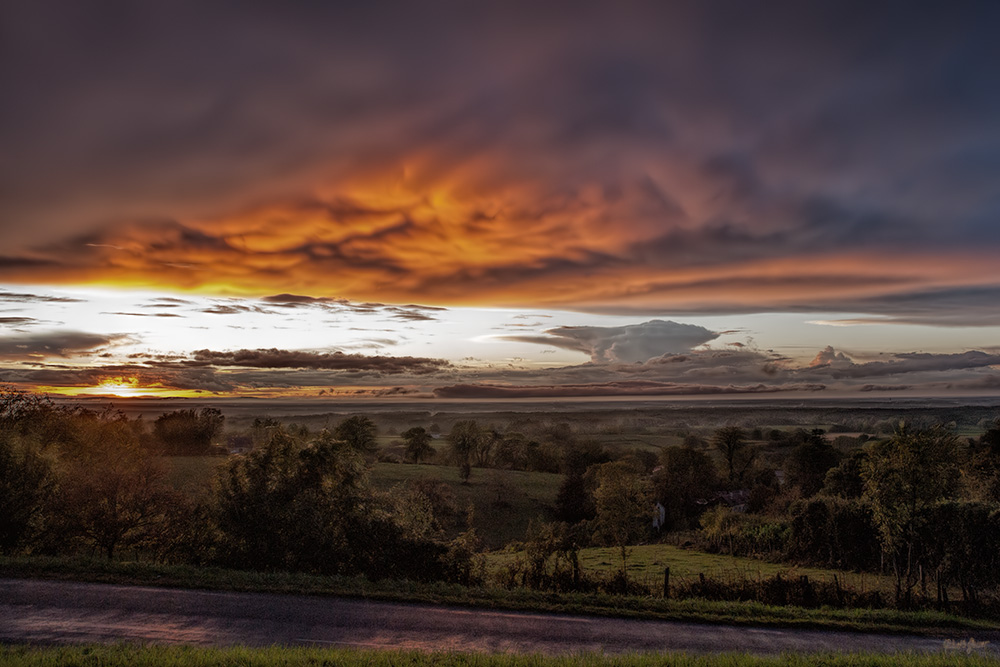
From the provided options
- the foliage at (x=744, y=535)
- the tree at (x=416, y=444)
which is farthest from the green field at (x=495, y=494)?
the foliage at (x=744, y=535)

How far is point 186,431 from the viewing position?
10238 centimetres

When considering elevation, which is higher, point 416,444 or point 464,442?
point 464,442

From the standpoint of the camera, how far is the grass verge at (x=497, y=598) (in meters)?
17.6

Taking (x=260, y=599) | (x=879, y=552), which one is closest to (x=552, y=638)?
(x=260, y=599)

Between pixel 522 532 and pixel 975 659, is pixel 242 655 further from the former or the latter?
pixel 522 532

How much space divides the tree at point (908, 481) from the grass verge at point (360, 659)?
10487 millimetres

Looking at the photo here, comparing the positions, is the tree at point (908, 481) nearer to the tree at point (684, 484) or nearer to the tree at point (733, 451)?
the tree at point (684, 484)

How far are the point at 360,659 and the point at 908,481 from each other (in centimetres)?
2206

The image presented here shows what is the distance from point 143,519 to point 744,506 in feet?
205

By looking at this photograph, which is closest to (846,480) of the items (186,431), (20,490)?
(20,490)

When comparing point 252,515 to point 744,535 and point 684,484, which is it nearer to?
point 744,535

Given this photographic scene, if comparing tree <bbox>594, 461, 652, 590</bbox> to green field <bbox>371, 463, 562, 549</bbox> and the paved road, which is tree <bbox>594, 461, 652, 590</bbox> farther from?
the paved road

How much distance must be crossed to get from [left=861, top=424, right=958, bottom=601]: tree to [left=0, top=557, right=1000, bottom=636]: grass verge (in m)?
3.80

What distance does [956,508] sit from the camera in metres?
24.1
